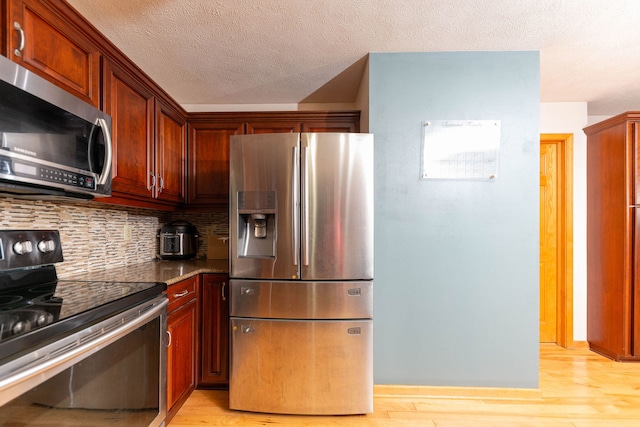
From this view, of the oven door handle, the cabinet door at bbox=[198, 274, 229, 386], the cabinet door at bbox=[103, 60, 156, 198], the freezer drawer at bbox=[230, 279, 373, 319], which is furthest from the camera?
the cabinet door at bbox=[198, 274, 229, 386]

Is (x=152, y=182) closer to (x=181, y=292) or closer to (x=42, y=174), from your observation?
(x=181, y=292)

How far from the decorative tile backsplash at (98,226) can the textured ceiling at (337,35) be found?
41.5 inches

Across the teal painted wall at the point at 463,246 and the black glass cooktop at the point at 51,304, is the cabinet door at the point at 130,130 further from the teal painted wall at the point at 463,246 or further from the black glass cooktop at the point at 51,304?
the teal painted wall at the point at 463,246

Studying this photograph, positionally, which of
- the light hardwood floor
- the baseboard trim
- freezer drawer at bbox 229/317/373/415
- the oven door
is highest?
the oven door

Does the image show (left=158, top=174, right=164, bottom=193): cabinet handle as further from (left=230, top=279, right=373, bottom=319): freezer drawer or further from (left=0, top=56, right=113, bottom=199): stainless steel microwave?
(left=230, top=279, right=373, bottom=319): freezer drawer

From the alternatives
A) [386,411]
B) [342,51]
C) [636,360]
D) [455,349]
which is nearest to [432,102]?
[342,51]

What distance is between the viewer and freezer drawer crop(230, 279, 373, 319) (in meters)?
1.85

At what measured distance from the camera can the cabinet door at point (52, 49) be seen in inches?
45.3

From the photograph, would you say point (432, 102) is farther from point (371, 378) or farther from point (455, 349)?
point (371, 378)

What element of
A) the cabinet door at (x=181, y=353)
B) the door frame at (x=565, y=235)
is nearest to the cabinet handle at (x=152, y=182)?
the cabinet door at (x=181, y=353)

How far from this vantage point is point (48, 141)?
1.17 metres

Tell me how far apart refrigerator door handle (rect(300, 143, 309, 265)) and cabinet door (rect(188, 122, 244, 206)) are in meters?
0.98

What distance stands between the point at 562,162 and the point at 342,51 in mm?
2428

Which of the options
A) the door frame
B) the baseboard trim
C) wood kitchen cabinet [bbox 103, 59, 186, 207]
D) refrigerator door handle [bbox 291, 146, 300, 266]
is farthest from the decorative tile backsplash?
the door frame
